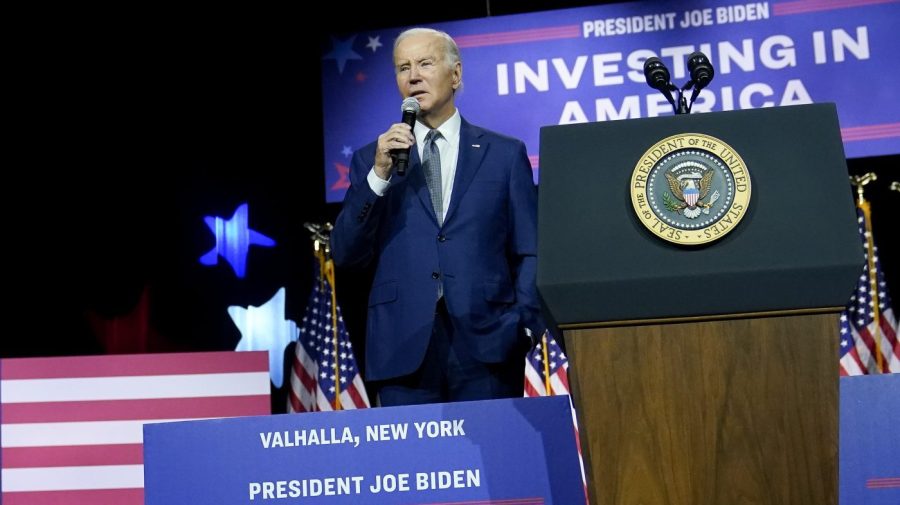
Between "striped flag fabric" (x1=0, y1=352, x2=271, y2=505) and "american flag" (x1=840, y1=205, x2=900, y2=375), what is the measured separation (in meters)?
2.79

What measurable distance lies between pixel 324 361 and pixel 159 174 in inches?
70.5

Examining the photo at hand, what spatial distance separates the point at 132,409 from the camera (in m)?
3.35

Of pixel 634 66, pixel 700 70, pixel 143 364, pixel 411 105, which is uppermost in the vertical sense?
pixel 634 66

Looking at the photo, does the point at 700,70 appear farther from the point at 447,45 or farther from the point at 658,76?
the point at 447,45

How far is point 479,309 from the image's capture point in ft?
7.30

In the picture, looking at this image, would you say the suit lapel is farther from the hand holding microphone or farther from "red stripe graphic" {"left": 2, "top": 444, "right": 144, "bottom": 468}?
"red stripe graphic" {"left": 2, "top": 444, "right": 144, "bottom": 468}

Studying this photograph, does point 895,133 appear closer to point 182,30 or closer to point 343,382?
point 343,382

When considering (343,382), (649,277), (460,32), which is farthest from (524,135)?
(649,277)

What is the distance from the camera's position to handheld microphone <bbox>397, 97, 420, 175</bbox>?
207 centimetres

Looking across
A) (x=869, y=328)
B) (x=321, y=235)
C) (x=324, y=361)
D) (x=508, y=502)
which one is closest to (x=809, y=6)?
(x=869, y=328)

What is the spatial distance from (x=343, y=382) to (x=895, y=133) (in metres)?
2.80

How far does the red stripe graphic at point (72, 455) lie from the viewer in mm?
3271

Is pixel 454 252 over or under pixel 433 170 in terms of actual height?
under

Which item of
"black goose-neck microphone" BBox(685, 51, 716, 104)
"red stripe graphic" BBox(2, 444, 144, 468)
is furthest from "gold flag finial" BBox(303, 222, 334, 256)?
"black goose-neck microphone" BBox(685, 51, 716, 104)
